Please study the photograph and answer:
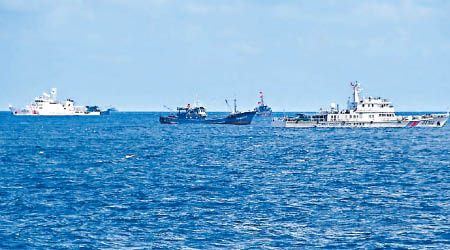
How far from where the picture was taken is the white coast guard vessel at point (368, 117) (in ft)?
418

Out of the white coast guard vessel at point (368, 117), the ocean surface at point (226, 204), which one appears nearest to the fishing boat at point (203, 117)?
the white coast guard vessel at point (368, 117)

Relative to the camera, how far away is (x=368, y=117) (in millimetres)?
129625

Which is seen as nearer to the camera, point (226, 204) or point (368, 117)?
point (226, 204)

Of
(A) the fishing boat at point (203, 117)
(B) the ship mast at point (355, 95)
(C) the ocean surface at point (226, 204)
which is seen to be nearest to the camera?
(C) the ocean surface at point (226, 204)

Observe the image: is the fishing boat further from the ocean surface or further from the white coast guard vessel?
the ocean surface

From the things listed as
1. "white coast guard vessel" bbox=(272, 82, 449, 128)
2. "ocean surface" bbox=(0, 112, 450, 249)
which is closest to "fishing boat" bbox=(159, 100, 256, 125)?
"white coast guard vessel" bbox=(272, 82, 449, 128)

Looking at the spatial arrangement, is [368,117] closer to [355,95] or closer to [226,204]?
[355,95]

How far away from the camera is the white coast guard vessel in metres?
127

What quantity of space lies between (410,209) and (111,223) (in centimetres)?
1889

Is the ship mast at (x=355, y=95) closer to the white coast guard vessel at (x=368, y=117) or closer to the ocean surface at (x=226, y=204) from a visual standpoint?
the white coast guard vessel at (x=368, y=117)

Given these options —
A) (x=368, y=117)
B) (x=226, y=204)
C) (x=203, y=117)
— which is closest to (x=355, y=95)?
(x=368, y=117)

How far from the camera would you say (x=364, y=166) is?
56281 mm

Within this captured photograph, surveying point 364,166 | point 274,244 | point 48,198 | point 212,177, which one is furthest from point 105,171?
point 274,244

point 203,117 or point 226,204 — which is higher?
point 203,117
